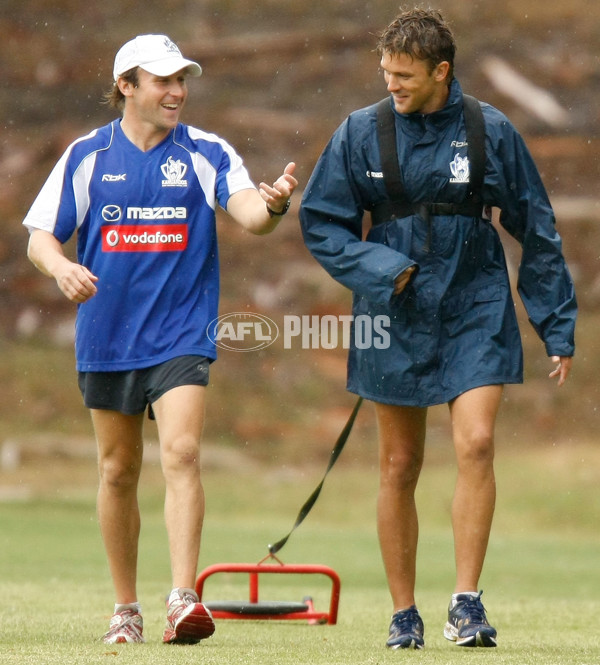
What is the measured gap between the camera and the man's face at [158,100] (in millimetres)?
4629

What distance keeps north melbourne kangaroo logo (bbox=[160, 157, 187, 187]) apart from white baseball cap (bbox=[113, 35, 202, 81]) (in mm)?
286

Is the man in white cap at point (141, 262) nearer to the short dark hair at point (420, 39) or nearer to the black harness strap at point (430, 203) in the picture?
the black harness strap at point (430, 203)

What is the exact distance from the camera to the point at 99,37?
16.3 meters

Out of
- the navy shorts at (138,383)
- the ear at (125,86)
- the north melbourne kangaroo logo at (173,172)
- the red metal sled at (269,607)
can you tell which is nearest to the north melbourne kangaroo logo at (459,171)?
the north melbourne kangaroo logo at (173,172)

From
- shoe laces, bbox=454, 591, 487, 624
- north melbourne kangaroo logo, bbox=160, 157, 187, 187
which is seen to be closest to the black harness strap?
north melbourne kangaroo logo, bbox=160, 157, 187, 187

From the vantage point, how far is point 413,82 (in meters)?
4.48

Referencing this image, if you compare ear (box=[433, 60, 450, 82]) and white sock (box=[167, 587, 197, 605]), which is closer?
white sock (box=[167, 587, 197, 605])

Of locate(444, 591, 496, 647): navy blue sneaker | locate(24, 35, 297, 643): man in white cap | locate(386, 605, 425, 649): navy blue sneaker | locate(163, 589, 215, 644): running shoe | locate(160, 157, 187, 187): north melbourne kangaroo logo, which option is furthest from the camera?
locate(160, 157, 187, 187): north melbourne kangaroo logo

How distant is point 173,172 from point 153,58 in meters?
0.38

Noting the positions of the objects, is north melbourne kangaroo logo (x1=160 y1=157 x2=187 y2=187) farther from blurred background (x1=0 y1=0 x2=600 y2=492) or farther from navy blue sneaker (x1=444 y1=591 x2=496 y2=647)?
blurred background (x1=0 y1=0 x2=600 y2=492)

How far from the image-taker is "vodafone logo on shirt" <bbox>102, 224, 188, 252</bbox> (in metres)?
4.54

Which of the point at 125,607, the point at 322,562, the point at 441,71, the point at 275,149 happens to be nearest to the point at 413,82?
the point at 441,71

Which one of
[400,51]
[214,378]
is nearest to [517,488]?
[214,378]

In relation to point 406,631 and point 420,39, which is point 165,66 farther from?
point 406,631
